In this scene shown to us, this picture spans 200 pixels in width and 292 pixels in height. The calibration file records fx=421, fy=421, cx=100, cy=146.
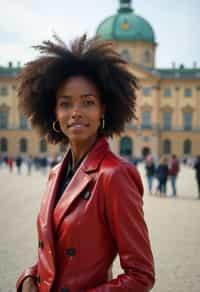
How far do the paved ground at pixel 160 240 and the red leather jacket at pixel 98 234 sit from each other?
3.65m

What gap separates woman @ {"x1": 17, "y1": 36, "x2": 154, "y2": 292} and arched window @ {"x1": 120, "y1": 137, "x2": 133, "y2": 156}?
54144 mm

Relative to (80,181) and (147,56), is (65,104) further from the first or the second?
(147,56)

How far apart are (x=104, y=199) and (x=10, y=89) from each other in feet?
196

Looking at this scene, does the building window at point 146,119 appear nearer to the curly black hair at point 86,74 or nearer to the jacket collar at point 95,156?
the curly black hair at point 86,74

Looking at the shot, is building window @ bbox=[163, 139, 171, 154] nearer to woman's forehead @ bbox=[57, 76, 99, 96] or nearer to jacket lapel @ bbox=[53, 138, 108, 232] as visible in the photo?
woman's forehead @ bbox=[57, 76, 99, 96]

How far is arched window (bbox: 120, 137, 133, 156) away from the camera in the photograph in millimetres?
56688

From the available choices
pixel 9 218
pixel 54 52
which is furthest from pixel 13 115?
pixel 54 52

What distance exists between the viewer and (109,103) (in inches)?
97.7

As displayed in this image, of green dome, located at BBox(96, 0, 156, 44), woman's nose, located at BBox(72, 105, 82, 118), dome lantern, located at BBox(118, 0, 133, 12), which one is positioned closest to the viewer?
woman's nose, located at BBox(72, 105, 82, 118)

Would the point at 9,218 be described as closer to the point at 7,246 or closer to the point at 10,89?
the point at 7,246

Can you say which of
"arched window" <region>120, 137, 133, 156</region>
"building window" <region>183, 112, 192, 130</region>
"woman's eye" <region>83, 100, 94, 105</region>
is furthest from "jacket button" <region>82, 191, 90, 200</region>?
"building window" <region>183, 112, 192, 130</region>

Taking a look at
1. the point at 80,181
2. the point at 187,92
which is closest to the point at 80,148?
the point at 80,181

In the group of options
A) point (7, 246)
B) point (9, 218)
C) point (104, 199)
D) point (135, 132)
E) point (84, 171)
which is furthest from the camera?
point (135, 132)

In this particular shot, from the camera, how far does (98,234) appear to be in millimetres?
1996
